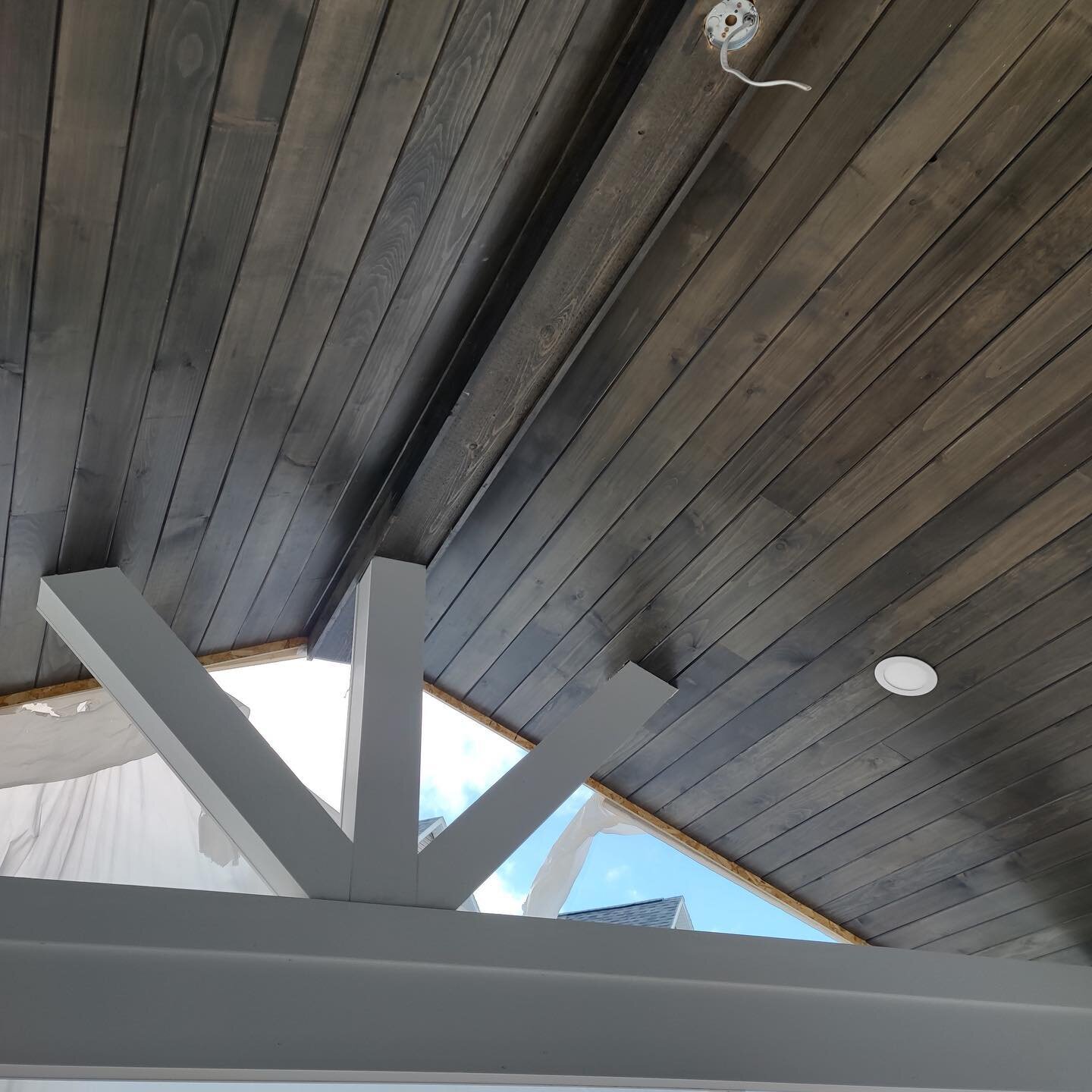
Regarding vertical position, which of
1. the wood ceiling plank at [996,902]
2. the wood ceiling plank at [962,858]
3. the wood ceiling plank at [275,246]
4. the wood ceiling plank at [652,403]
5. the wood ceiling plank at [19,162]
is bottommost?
the wood ceiling plank at [996,902]

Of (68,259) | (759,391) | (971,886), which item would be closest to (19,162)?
(68,259)

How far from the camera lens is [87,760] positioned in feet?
8.59

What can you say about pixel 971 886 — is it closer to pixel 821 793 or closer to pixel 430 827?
pixel 821 793

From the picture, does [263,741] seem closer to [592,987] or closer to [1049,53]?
[592,987]

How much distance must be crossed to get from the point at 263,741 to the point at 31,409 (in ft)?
2.56

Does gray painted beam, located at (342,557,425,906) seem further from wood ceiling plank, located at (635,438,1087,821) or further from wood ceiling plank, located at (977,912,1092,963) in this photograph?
wood ceiling plank, located at (977,912,1092,963)

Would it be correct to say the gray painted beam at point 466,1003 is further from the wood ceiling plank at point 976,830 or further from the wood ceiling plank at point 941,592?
the wood ceiling plank at point 941,592

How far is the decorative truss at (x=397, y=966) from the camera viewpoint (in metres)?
1.67

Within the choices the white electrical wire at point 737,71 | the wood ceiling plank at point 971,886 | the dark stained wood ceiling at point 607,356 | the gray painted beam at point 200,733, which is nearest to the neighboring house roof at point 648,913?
the wood ceiling plank at point 971,886

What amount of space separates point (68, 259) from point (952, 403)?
159cm

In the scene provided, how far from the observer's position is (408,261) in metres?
1.84

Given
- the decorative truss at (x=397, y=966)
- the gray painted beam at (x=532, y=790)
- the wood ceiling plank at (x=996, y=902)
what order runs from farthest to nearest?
the wood ceiling plank at (x=996, y=902) → the gray painted beam at (x=532, y=790) → the decorative truss at (x=397, y=966)

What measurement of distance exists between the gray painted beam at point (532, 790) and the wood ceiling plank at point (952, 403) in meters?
0.20

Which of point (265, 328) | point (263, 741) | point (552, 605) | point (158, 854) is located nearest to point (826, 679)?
point (552, 605)
